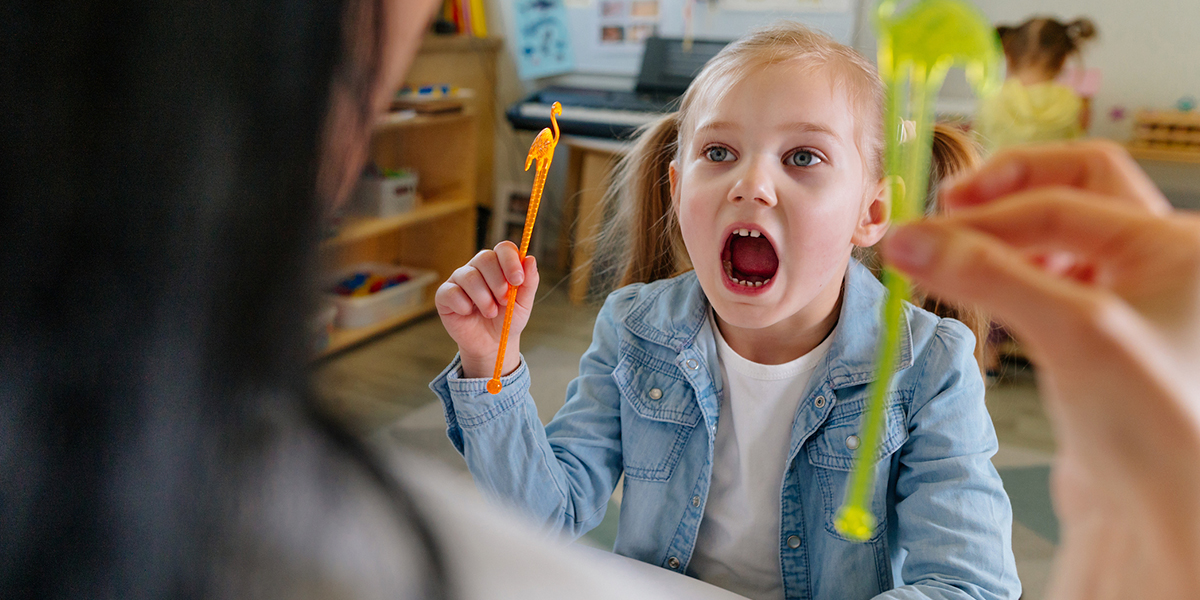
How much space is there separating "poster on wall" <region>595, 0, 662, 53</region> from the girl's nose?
3.07 m

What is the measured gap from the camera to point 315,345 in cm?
33

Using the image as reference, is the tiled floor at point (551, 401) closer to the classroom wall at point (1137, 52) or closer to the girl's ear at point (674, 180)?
the girl's ear at point (674, 180)

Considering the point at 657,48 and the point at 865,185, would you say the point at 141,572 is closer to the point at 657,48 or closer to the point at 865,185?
the point at 865,185

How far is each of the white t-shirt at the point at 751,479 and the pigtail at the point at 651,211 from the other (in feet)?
0.87

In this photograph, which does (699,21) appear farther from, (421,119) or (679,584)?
(679,584)

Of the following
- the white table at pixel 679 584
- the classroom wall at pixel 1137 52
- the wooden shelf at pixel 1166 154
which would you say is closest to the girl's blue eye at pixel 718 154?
the white table at pixel 679 584

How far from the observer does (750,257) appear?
39.8 inches

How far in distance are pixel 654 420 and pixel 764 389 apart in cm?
13

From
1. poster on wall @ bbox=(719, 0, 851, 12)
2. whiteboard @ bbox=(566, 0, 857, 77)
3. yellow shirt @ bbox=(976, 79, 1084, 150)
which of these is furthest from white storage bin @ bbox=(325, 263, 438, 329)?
yellow shirt @ bbox=(976, 79, 1084, 150)

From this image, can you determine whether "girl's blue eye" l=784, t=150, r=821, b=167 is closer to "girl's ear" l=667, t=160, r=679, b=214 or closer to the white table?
"girl's ear" l=667, t=160, r=679, b=214

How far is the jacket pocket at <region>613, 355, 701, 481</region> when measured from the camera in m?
1.00

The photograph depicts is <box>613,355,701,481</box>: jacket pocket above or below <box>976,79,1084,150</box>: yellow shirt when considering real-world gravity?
below

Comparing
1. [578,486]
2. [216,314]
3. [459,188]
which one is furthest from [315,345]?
[459,188]

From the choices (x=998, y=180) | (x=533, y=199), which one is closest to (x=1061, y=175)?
(x=998, y=180)
